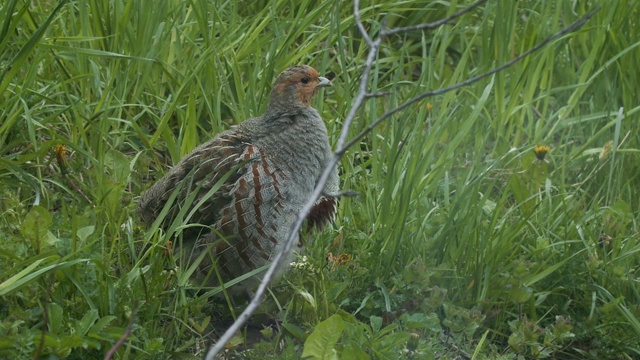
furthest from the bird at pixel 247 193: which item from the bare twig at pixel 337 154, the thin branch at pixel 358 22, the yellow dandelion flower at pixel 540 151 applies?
the bare twig at pixel 337 154

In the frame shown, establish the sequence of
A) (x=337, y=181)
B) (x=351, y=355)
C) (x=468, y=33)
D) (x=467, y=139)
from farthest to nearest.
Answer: (x=468, y=33), (x=467, y=139), (x=337, y=181), (x=351, y=355)

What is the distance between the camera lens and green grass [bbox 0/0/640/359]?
3.40m

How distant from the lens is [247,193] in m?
3.88

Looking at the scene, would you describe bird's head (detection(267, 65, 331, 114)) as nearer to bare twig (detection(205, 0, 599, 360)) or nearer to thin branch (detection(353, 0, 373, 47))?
thin branch (detection(353, 0, 373, 47))

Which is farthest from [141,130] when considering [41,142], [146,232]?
[146,232]

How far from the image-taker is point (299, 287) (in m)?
3.55

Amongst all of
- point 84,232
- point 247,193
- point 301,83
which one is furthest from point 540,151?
point 84,232

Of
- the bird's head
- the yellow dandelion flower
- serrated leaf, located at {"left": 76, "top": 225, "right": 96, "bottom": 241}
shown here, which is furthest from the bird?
the yellow dandelion flower

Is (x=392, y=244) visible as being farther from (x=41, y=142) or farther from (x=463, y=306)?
(x=41, y=142)

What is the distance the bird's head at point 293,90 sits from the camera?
4.20 metres

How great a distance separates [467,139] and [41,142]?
1919mm

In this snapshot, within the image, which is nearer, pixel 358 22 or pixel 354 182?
pixel 358 22

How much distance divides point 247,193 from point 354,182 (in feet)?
2.60

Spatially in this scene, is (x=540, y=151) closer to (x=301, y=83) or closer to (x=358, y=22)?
(x=301, y=83)
